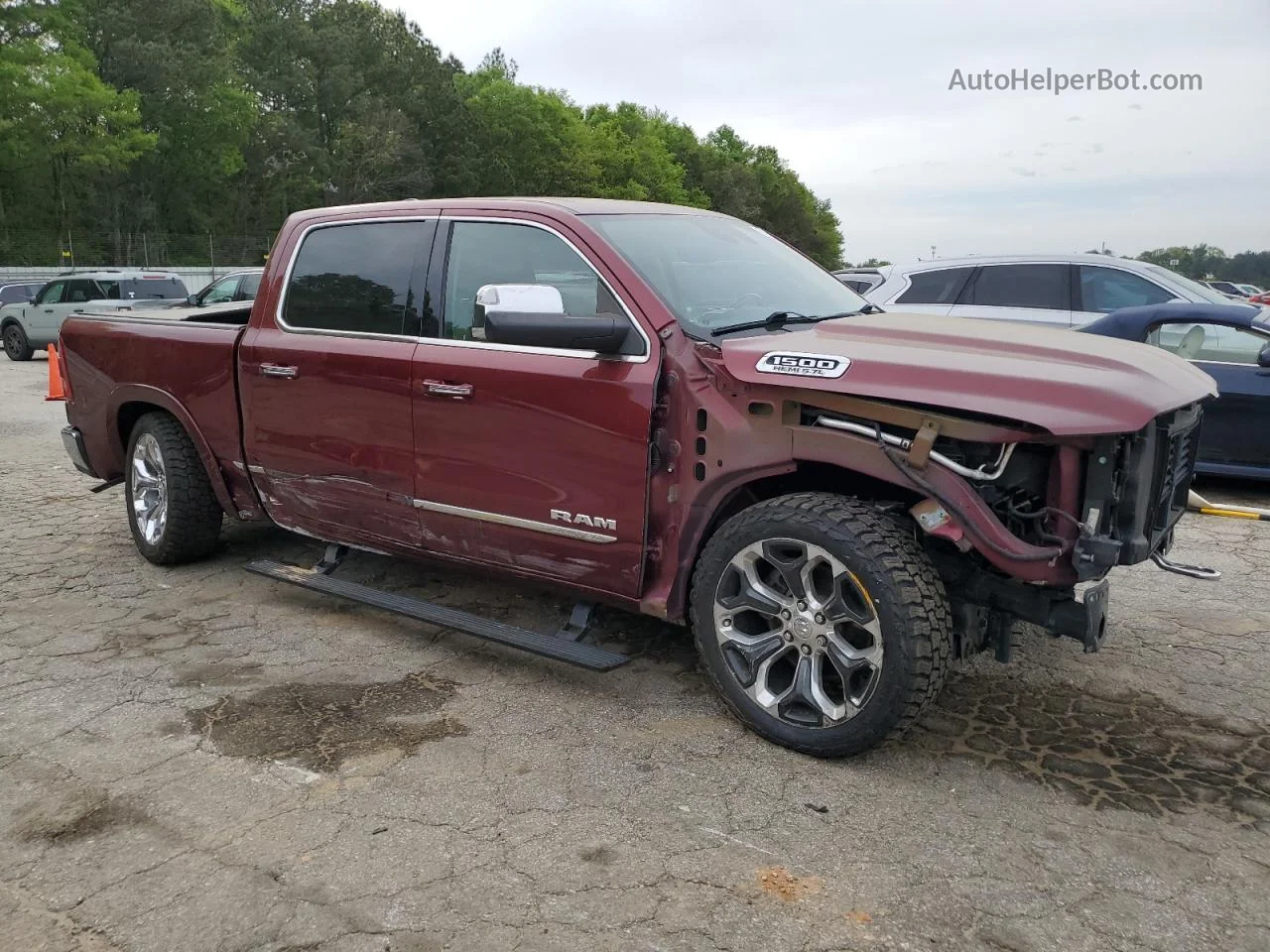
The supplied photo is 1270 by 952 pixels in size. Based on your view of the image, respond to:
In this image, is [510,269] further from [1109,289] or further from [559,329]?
[1109,289]

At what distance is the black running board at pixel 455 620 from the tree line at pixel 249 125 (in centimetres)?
3247

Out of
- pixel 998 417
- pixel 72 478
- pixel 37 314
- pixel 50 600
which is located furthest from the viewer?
pixel 37 314

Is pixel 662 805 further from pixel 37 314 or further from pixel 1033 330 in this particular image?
pixel 37 314

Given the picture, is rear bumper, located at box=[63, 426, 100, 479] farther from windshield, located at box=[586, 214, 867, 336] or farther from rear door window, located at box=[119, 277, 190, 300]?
rear door window, located at box=[119, 277, 190, 300]

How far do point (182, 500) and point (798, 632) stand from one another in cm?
353

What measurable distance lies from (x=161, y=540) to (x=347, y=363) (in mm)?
1858

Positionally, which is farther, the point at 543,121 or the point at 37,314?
the point at 543,121

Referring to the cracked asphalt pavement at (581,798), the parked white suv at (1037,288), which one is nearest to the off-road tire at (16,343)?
the parked white suv at (1037,288)

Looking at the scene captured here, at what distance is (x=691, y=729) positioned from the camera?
3.66 m

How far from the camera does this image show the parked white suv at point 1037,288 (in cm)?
902

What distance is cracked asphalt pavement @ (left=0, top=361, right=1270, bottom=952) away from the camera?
2.61 meters

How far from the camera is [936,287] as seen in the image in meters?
9.70

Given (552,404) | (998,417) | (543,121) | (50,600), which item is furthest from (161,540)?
(543,121)

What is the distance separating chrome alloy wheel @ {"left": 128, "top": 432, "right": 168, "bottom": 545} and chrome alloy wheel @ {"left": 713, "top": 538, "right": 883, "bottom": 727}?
3473 millimetres
